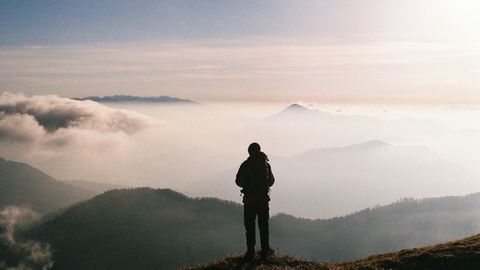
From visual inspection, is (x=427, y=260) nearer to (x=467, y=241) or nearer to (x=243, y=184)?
(x=467, y=241)

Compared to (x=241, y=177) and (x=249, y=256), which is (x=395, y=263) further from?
(x=241, y=177)

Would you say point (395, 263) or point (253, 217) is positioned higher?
point (253, 217)

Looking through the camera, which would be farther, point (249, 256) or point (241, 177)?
point (249, 256)

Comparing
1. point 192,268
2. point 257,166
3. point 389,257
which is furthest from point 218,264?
point 389,257

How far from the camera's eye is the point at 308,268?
18078 millimetres

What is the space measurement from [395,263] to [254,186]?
708 cm

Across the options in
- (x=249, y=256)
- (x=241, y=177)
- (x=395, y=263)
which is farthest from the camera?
(x=395, y=263)

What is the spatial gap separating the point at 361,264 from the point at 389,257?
222 centimetres

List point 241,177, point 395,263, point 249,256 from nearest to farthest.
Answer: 1. point 241,177
2. point 249,256
3. point 395,263

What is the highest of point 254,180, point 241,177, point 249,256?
point 241,177

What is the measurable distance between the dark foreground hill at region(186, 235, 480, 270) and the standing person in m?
0.85

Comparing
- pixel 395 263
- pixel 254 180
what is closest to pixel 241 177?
pixel 254 180

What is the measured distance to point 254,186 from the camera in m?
19.1

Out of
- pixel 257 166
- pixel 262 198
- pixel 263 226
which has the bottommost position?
pixel 263 226
